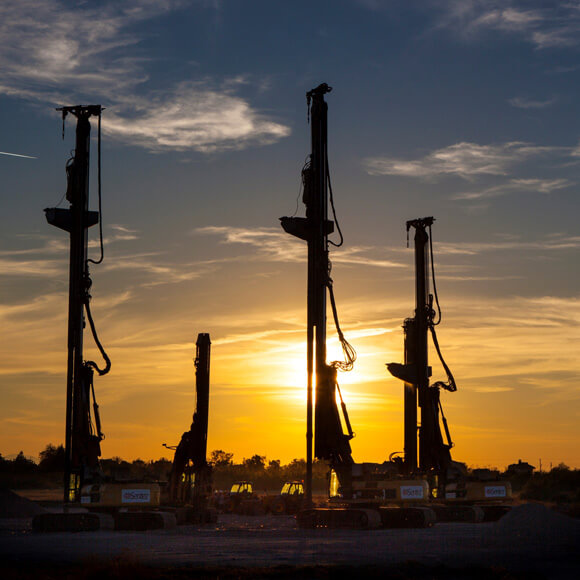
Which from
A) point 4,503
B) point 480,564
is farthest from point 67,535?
point 4,503

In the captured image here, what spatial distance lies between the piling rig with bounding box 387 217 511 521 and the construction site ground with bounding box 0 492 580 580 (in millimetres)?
6197

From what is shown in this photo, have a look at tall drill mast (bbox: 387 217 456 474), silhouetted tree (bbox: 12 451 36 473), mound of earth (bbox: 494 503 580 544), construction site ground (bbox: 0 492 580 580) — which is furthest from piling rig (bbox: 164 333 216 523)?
silhouetted tree (bbox: 12 451 36 473)

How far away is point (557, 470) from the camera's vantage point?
110 metres

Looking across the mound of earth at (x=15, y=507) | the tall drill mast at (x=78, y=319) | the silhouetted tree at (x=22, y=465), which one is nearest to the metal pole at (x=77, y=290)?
the tall drill mast at (x=78, y=319)

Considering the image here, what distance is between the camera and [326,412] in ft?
141

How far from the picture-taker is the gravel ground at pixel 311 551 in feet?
81.4

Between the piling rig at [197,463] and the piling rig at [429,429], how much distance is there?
9414 mm

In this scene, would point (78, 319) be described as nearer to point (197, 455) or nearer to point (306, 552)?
point (197, 455)

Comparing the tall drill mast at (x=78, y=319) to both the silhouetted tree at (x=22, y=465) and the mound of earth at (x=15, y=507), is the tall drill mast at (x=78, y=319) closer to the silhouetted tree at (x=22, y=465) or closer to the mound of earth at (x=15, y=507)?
the mound of earth at (x=15, y=507)

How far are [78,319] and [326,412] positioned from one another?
10.9 meters

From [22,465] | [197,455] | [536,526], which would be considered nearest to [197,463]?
[197,455]

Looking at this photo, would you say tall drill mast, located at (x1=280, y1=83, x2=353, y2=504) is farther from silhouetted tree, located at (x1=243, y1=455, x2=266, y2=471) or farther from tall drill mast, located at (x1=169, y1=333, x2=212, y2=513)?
silhouetted tree, located at (x1=243, y1=455, x2=266, y2=471)

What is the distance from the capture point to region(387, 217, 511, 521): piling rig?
48.9 m

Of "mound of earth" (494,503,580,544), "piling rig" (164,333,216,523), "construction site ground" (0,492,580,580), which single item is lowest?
"construction site ground" (0,492,580,580)
